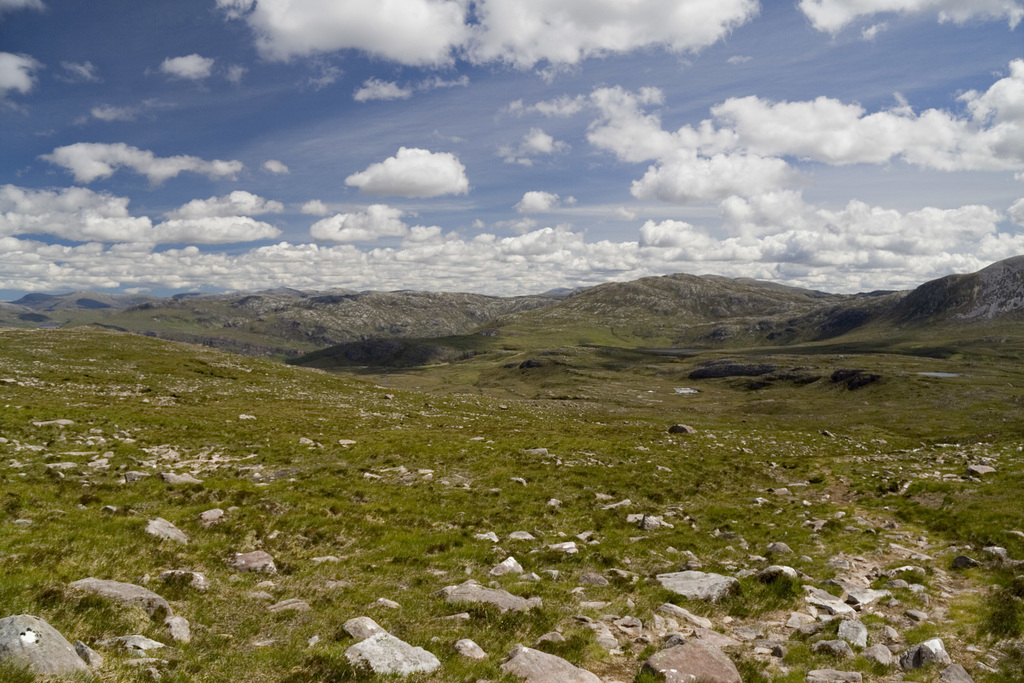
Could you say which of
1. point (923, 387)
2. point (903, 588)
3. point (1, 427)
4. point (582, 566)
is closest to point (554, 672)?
point (582, 566)

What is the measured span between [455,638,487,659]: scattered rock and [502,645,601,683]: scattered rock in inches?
21.7

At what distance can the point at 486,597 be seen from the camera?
13.0 metres

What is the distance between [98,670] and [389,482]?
1836 cm

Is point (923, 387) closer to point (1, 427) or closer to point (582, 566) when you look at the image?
point (582, 566)

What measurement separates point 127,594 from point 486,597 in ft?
25.7

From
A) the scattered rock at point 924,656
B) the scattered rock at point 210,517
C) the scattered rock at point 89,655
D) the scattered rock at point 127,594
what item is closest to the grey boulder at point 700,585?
the scattered rock at point 924,656

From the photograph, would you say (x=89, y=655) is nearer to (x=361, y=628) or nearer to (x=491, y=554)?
(x=361, y=628)

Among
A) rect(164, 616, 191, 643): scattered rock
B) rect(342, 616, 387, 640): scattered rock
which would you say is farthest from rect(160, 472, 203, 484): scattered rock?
rect(342, 616, 387, 640): scattered rock

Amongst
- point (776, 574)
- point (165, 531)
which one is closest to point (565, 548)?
point (776, 574)

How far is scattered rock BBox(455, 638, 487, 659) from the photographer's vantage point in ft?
32.1

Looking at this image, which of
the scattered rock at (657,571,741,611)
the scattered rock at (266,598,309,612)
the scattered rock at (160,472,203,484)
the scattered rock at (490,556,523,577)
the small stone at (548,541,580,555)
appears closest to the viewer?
the scattered rock at (266,598,309,612)

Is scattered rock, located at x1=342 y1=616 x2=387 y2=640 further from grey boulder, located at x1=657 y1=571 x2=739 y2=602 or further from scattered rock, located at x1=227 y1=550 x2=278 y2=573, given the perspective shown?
grey boulder, located at x1=657 y1=571 x2=739 y2=602

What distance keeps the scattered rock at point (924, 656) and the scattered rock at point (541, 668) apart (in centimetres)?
665

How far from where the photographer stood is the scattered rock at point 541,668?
9203 millimetres
